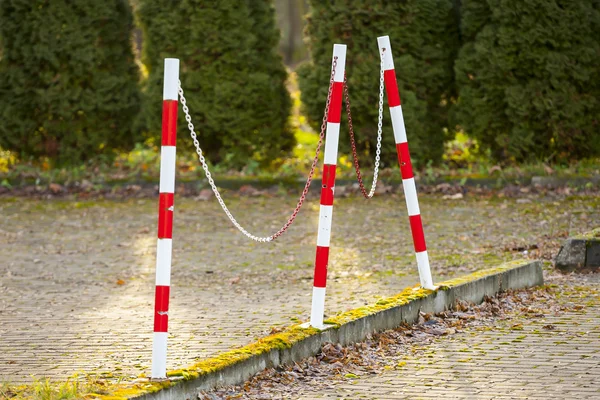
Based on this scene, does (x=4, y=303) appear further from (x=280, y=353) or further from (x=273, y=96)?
(x=273, y=96)

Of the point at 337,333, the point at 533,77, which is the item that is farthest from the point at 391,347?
the point at 533,77

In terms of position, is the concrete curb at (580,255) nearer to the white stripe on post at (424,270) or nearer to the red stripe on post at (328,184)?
the white stripe on post at (424,270)

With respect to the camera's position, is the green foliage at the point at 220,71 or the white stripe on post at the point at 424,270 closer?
the white stripe on post at the point at 424,270

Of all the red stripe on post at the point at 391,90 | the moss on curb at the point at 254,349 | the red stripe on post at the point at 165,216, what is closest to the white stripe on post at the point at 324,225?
the moss on curb at the point at 254,349

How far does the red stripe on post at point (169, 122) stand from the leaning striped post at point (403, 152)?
2203 mm

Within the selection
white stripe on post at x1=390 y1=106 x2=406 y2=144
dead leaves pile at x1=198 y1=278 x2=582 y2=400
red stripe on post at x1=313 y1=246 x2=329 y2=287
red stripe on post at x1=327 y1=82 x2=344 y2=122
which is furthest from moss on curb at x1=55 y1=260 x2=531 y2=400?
red stripe on post at x1=327 y1=82 x2=344 y2=122

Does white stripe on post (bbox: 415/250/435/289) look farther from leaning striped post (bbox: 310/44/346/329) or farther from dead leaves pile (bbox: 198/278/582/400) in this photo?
leaning striped post (bbox: 310/44/346/329)

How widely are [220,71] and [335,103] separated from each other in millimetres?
9371

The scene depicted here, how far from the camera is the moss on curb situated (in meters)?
4.81

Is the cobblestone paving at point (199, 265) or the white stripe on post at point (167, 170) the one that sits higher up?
the white stripe on post at point (167, 170)

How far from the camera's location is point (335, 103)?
629 cm

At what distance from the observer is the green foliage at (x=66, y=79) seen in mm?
15484

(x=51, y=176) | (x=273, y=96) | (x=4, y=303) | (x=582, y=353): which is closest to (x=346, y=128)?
(x=273, y=96)

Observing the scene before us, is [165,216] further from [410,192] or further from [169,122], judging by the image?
[410,192]
